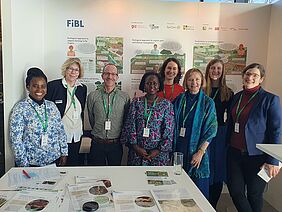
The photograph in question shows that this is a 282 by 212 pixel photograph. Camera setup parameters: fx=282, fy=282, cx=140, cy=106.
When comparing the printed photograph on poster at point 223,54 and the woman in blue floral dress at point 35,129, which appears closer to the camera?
the woman in blue floral dress at point 35,129

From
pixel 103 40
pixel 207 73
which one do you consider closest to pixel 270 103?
pixel 207 73

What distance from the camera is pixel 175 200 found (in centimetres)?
155

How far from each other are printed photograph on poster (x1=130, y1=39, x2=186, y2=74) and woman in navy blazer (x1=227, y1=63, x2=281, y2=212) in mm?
1258

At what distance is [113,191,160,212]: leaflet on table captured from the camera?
4.70ft

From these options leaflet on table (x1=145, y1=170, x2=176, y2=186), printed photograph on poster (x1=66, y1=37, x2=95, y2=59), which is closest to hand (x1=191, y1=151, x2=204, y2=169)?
leaflet on table (x1=145, y1=170, x2=176, y2=186)

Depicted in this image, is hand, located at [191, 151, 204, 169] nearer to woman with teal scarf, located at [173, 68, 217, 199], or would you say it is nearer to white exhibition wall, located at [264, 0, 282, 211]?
woman with teal scarf, located at [173, 68, 217, 199]

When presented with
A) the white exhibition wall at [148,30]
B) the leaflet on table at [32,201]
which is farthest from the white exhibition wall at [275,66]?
the leaflet on table at [32,201]

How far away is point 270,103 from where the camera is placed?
2311mm

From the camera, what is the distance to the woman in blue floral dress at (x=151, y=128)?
8.17 ft

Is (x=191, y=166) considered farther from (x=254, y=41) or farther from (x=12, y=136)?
(x=254, y=41)

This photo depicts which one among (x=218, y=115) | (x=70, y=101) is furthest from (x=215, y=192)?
(x=70, y=101)

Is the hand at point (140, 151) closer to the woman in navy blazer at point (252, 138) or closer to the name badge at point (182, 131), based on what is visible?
the name badge at point (182, 131)

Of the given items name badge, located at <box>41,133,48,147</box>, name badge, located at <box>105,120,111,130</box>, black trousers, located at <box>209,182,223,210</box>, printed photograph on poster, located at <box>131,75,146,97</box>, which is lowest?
black trousers, located at <box>209,182,223,210</box>

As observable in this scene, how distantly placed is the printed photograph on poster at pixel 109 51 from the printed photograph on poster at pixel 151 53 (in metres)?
0.16
